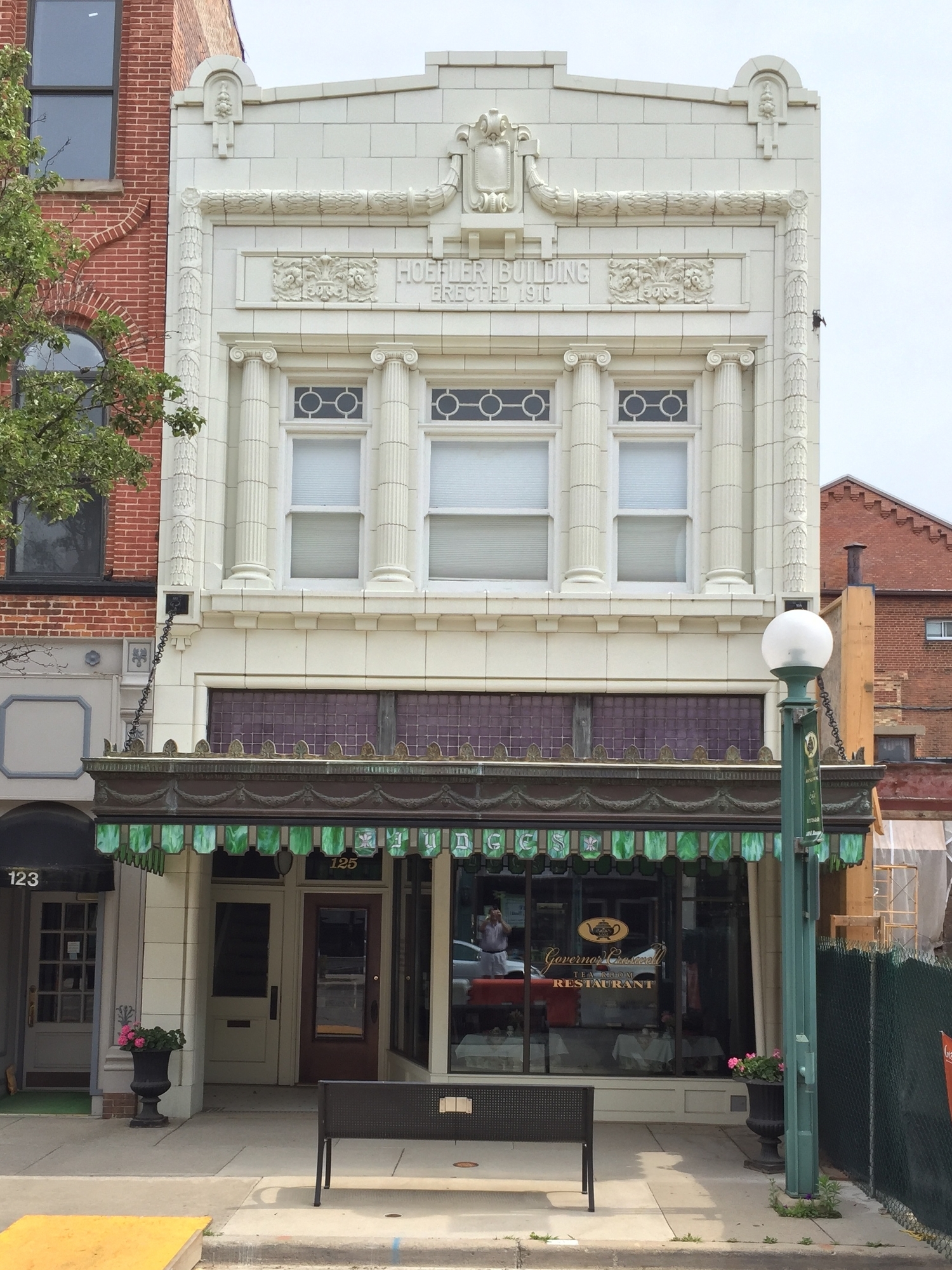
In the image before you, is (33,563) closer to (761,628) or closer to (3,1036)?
(3,1036)

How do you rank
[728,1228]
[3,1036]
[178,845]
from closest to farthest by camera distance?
1. [728,1228]
2. [178,845]
3. [3,1036]

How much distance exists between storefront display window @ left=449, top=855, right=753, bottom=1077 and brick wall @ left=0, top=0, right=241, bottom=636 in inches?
196

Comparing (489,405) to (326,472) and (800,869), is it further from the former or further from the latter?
(800,869)

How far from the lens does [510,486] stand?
14.9 m

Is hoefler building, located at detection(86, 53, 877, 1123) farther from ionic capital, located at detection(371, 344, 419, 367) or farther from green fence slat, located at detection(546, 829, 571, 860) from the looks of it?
green fence slat, located at detection(546, 829, 571, 860)

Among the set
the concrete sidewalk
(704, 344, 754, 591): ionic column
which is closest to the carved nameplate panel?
(704, 344, 754, 591): ionic column

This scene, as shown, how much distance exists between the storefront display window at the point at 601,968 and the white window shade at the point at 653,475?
3.92 metres

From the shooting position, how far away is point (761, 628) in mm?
14273

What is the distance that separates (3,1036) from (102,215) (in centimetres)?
938

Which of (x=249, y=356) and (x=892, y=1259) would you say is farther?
(x=249, y=356)

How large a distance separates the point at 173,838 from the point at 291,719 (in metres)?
2.66

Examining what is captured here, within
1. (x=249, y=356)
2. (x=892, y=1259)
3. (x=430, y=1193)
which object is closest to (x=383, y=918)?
(x=430, y=1193)

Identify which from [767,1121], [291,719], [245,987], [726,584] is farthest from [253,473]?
[767,1121]

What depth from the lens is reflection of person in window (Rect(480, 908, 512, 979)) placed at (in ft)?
47.4
